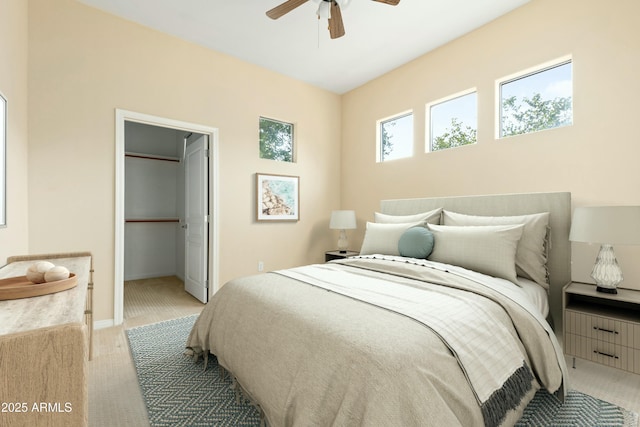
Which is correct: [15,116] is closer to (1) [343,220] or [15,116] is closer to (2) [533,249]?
(1) [343,220]

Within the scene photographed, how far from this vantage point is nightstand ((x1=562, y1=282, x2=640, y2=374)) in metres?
1.91

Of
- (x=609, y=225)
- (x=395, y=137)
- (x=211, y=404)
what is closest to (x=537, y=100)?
(x=609, y=225)

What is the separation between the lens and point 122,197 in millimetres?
3066

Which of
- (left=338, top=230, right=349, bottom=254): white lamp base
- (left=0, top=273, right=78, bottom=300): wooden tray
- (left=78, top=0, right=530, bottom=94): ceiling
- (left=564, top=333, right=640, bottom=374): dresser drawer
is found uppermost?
(left=78, top=0, right=530, bottom=94): ceiling

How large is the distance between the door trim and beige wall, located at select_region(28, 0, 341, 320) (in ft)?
0.18

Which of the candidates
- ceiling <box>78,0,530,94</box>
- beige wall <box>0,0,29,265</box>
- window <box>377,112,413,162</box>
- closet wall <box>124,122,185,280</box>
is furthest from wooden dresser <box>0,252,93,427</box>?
closet wall <box>124,122,185,280</box>

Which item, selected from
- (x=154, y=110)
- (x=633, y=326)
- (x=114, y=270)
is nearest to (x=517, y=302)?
(x=633, y=326)

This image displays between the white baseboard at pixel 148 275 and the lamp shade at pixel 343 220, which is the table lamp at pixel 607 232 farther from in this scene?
the white baseboard at pixel 148 275

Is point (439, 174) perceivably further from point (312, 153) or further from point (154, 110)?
point (154, 110)

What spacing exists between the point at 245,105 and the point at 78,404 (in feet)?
12.0

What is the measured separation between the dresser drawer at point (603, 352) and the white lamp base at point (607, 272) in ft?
1.17

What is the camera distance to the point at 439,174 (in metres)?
3.56

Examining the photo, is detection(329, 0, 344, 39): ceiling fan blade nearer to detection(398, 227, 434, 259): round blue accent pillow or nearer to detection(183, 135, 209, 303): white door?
detection(398, 227, 434, 259): round blue accent pillow

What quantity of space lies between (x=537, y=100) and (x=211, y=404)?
144 inches
